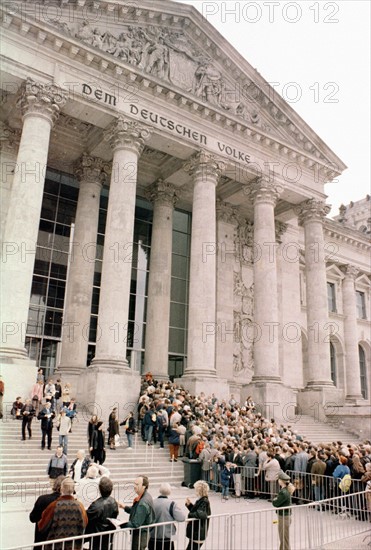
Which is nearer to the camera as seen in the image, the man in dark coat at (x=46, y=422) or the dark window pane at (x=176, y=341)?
the man in dark coat at (x=46, y=422)

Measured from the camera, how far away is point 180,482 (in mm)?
15008

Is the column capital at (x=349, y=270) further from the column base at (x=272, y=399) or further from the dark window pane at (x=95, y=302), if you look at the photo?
the dark window pane at (x=95, y=302)

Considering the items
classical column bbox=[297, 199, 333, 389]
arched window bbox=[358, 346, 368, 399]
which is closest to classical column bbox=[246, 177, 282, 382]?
classical column bbox=[297, 199, 333, 389]

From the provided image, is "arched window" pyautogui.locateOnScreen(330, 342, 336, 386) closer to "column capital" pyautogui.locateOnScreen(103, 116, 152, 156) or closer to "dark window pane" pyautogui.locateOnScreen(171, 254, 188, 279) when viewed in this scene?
"dark window pane" pyautogui.locateOnScreen(171, 254, 188, 279)

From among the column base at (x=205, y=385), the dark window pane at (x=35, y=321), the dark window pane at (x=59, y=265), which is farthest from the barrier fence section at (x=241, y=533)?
the dark window pane at (x=59, y=265)

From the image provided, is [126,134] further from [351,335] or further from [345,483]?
[351,335]

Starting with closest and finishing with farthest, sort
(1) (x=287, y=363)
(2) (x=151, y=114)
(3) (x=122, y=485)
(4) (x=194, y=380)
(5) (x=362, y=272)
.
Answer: (3) (x=122, y=485) → (4) (x=194, y=380) → (2) (x=151, y=114) → (1) (x=287, y=363) → (5) (x=362, y=272)

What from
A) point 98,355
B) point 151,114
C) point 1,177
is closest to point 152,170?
point 151,114

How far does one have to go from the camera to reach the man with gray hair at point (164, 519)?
654 cm

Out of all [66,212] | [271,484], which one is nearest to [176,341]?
[66,212]

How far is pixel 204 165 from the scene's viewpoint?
25031 mm

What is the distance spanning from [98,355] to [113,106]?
11.4 metres

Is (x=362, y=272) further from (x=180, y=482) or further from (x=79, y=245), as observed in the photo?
(x=180, y=482)

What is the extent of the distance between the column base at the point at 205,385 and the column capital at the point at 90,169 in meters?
11.7
